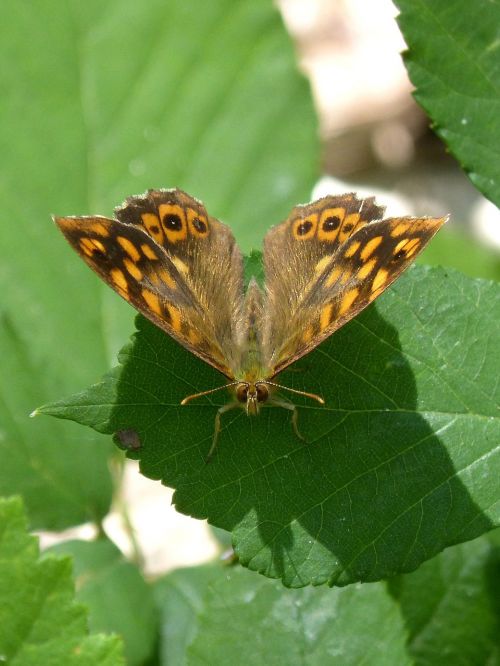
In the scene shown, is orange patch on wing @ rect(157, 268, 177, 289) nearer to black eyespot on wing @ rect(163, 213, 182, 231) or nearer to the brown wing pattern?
the brown wing pattern

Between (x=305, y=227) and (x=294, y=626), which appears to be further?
(x=305, y=227)

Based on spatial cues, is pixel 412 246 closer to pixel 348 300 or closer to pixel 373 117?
pixel 348 300

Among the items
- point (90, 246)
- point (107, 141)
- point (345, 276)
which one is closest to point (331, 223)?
point (345, 276)

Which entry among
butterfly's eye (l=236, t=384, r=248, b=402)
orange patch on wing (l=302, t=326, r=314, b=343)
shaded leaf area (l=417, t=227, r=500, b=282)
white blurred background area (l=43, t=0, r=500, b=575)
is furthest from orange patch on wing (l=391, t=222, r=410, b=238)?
white blurred background area (l=43, t=0, r=500, b=575)

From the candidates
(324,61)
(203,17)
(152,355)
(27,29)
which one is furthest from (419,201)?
(152,355)

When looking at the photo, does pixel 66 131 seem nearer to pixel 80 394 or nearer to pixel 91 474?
pixel 91 474


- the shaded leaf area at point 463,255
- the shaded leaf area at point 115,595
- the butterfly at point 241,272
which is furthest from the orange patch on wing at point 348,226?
the shaded leaf area at point 463,255
